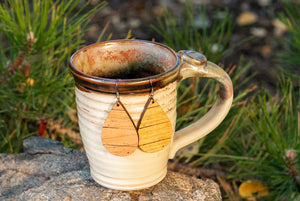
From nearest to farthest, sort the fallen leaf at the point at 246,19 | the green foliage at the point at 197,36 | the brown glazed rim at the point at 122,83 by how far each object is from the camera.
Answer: the brown glazed rim at the point at 122,83 → the green foliage at the point at 197,36 → the fallen leaf at the point at 246,19

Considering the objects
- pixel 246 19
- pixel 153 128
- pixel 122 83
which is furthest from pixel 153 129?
pixel 246 19

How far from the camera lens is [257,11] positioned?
2.18 meters

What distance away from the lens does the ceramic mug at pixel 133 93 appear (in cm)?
67

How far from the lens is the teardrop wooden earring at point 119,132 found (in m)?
0.67

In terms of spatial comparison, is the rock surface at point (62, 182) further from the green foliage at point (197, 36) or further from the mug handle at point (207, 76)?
the green foliage at point (197, 36)

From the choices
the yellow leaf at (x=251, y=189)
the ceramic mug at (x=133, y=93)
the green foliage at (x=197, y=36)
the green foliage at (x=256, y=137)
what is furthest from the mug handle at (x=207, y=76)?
the yellow leaf at (x=251, y=189)

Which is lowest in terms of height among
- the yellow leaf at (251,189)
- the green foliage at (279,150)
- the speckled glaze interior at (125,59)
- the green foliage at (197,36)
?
the yellow leaf at (251,189)

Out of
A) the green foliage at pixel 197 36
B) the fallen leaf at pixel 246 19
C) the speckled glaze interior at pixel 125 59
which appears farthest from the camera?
the fallen leaf at pixel 246 19

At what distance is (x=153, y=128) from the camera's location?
701 mm

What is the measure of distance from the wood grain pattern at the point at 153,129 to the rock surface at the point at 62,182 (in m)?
0.12

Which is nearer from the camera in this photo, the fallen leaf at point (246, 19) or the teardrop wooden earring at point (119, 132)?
the teardrop wooden earring at point (119, 132)

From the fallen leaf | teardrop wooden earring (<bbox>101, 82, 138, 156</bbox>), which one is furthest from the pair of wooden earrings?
the fallen leaf

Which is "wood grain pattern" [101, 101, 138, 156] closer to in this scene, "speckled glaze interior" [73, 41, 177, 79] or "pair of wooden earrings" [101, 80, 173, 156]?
"pair of wooden earrings" [101, 80, 173, 156]

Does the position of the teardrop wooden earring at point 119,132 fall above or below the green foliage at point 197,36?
above
